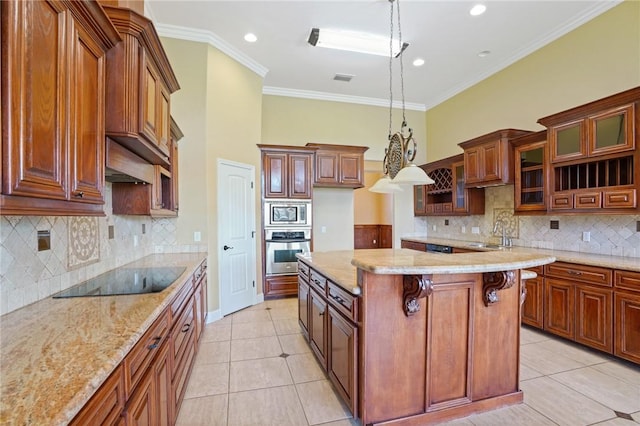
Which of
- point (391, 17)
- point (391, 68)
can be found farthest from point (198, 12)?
point (391, 68)

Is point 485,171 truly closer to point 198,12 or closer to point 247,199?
point 247,199

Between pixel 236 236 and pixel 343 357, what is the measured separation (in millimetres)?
2706

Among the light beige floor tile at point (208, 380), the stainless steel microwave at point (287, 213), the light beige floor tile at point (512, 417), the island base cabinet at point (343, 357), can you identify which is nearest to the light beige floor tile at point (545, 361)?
the light beige floor tile at point (512, 417)

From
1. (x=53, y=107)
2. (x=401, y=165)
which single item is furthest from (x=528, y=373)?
(x=53, y=107)

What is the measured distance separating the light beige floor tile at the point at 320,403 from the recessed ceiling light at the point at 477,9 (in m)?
4.18

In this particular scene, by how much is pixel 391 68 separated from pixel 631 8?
263cm

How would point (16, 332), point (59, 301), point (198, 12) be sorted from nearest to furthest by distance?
point (16, 332) → point (59, 301) → point (198, 12)

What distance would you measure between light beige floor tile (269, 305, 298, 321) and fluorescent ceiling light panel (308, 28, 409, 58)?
12.0 feet

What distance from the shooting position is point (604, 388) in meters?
2.37

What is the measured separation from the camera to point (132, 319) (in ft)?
4.45

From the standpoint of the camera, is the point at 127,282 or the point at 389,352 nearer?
the point at 389,352

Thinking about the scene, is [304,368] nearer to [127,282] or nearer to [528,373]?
[127,282]

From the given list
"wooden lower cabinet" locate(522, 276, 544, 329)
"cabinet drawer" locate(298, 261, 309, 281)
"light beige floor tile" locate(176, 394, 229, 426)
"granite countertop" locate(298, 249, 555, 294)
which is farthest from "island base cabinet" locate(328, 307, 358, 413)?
"wooden lower cabinet" locate(522, 276, 544, 329)

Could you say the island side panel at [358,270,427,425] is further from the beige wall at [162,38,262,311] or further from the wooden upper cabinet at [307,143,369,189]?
the wooden upper cabinet at [307,143,369,189]
